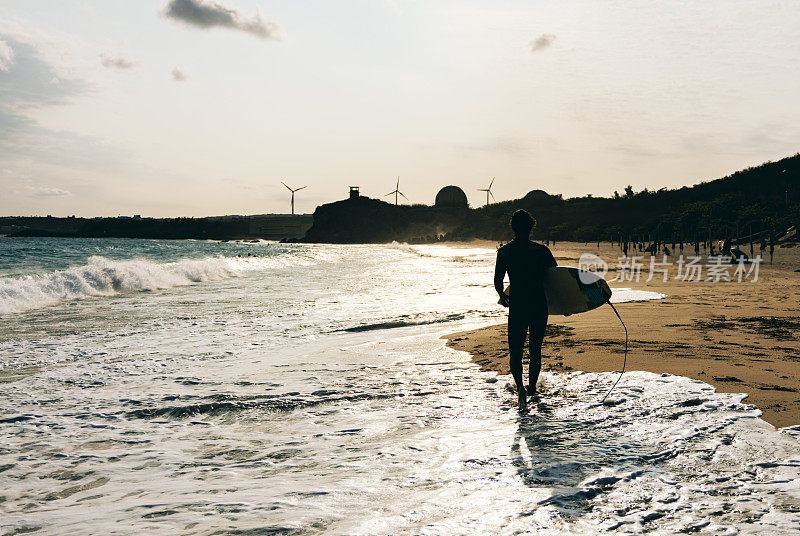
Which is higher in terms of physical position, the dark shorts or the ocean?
the dark shorts

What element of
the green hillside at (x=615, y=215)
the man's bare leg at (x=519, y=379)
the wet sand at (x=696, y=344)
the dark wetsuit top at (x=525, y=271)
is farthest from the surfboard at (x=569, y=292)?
the green hillside at (x=615, y=215)

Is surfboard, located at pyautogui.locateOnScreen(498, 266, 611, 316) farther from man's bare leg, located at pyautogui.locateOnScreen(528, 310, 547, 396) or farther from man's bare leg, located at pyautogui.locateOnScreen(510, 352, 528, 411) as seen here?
man's bare leg, located at pyautogui.locateOnScreen(510, 352, 528, 411)

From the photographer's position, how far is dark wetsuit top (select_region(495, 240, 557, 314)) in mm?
6239

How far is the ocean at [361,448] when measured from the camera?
3387mm

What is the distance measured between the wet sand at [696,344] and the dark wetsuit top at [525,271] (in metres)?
1.58

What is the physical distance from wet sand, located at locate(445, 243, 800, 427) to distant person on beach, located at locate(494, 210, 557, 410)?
1303mm

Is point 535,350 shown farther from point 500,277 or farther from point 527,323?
point 500,277

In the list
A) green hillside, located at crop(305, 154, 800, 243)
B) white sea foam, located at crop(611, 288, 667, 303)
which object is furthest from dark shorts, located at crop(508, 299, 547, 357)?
green hillside, located at crop(305, 154, 800, 243)

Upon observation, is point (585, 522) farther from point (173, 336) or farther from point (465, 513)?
point (173, 336)

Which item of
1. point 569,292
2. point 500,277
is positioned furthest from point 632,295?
point 500,277

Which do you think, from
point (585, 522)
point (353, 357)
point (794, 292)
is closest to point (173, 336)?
point (353, 357)

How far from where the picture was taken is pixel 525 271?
20.5 ft

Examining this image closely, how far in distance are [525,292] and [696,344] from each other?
12.6 ft

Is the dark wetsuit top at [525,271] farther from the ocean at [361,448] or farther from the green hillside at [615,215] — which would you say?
the green hillside at [615,215]
